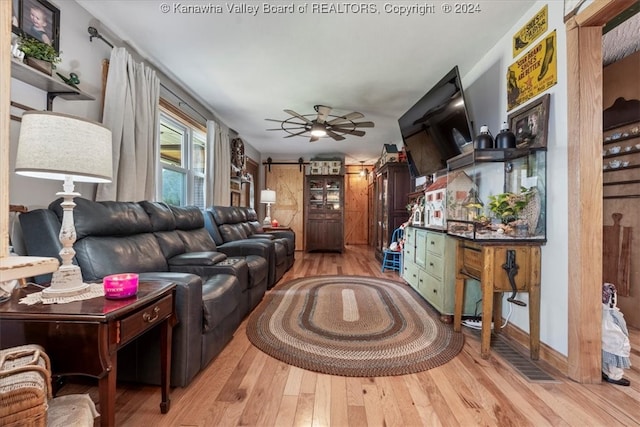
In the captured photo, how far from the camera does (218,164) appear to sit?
14.5 feet

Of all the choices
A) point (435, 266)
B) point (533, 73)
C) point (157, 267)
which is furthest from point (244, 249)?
point (533, 73)

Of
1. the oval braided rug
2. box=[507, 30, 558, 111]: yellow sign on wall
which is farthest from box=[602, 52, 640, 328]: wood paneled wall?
the oval braided rug

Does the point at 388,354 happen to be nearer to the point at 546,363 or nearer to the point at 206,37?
the point at 546,363

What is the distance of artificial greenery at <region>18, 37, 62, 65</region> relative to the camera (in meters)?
1.60

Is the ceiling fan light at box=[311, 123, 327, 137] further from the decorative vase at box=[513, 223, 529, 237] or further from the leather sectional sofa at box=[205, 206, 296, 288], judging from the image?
the decorative vase at box=[513, 223, 529, 237]

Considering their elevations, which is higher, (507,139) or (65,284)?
(507,139)

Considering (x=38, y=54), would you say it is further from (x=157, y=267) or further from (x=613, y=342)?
(x=613, y=342)

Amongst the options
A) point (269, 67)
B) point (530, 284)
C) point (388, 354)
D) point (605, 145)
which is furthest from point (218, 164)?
Result: point (605, 145)

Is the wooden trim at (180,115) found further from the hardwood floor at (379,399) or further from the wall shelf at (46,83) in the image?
the hardwood floor at (379,399)

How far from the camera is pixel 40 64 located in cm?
167

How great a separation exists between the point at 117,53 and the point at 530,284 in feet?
11.4

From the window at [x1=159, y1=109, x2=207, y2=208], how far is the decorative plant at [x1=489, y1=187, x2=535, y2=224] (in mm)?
3280

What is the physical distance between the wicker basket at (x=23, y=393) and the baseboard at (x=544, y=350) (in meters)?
2.44

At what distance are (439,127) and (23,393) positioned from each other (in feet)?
10.8
